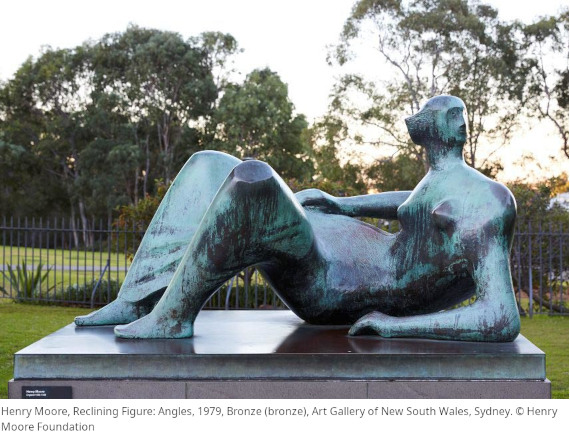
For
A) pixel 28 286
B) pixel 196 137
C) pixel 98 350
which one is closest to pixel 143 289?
pixel 98 350

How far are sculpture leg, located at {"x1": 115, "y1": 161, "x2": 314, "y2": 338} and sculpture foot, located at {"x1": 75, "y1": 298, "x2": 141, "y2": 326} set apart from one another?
0.40 meters

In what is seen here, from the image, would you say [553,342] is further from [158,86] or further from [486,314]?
[158,86]

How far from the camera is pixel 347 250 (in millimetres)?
3586

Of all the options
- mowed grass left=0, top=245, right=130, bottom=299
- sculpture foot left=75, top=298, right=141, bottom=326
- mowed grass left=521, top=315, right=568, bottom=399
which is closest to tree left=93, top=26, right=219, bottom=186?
mowed grass left=0, top=245, right=130, bottom=299

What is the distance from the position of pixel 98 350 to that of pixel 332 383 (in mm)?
945

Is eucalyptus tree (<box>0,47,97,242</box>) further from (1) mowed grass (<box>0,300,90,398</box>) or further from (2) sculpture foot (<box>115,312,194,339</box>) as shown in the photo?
(2) sculpture foot (<box>115,312,194,339</box>)

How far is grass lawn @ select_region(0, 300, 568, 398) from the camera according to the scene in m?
7.44

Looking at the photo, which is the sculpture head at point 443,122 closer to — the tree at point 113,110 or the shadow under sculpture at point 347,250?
the shadow under sculpture at point 347,250

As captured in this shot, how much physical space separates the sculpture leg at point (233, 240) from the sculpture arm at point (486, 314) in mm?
666

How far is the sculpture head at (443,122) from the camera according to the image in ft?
11.5

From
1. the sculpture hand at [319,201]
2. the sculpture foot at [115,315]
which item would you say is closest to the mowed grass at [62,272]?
the sculpture foot at [115,315]

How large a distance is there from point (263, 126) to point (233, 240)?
28.2 metres

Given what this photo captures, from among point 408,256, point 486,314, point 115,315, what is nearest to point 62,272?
point 115,315

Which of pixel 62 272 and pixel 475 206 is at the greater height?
pixel 475 206
